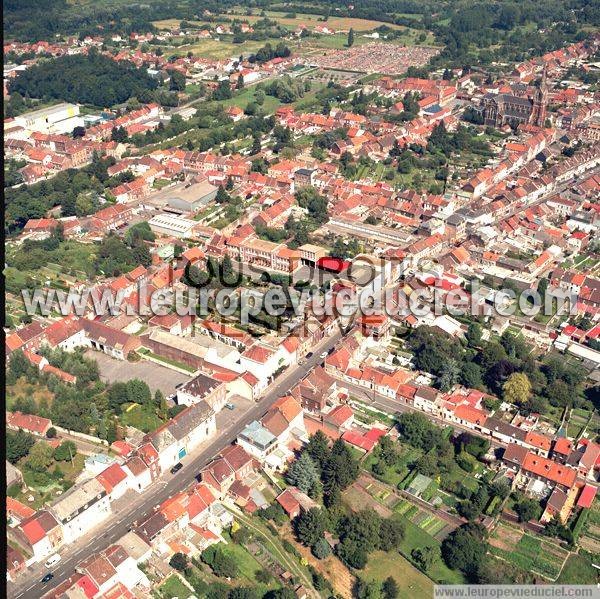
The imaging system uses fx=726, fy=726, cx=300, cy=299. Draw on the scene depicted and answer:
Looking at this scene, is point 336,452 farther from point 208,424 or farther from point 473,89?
point 473,89

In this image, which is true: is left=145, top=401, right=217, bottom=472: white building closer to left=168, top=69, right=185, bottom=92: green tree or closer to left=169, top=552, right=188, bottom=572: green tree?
left=169, top=552, right=188, bottom=572: green tree

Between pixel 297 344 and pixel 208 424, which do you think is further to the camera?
pixel 297 344

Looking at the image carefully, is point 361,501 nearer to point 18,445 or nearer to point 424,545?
point 424,545

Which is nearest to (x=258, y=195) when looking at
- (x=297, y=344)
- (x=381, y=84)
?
(x=297, y=344)

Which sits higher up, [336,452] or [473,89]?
[473,89]

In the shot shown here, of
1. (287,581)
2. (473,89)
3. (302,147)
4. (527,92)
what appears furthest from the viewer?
(473,89)

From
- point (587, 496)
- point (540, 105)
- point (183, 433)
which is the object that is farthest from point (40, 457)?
point (540, 105)

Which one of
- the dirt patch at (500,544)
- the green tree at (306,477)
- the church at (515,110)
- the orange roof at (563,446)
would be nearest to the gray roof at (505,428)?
the orange roof at (563,446)
